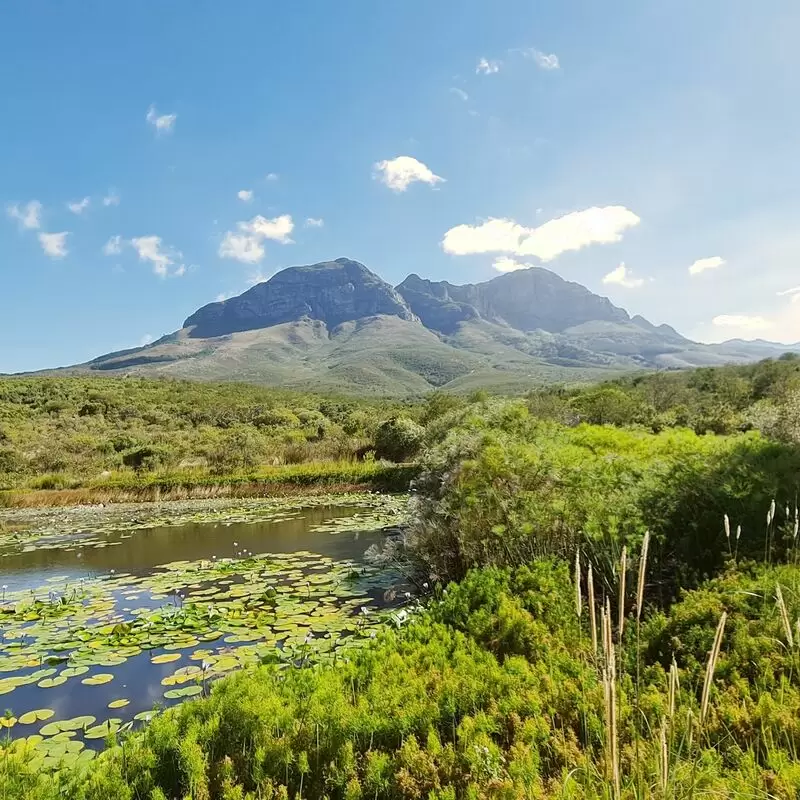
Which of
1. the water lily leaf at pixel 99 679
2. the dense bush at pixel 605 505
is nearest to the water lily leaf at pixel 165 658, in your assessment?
the water lily leaf at pixel 99 679

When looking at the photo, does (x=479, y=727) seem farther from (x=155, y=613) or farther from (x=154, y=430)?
(x=154, y=430)

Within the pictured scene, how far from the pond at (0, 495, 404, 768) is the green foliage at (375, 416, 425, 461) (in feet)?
37.2

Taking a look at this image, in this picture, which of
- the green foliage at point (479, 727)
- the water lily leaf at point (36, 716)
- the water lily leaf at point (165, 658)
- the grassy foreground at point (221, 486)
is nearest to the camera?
the green foliage at point (479, 727)

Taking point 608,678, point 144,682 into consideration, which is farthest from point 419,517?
point 608,678

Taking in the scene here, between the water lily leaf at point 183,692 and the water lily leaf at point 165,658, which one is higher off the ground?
the water lily leaf at point 183,692

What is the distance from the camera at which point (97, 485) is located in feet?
75.0

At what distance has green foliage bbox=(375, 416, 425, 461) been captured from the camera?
86.2 ft

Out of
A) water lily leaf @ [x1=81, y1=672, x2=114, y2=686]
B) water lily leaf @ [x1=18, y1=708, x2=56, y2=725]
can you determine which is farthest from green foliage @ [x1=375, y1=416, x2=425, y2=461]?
water lily leaf @ [x1=18, y1=708, x2=56, y2=725]

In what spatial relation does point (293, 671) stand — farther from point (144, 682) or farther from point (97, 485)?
point (97, 485)

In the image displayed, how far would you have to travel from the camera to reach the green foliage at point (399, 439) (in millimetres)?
26266

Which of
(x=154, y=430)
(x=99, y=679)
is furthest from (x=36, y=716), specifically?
(x=154, y=430)

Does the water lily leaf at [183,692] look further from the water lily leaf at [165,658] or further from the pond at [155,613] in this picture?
the water lily leaf at [165,658]

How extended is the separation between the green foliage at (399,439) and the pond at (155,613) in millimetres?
11329

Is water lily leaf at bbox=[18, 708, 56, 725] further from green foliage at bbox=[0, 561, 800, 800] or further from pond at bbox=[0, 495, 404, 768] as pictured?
green foliage at bbox=[0, 561, 800, 800]
